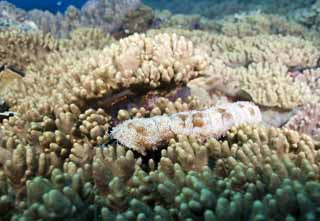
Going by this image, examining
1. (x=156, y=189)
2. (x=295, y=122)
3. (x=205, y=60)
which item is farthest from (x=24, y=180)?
(x=295, y=122)

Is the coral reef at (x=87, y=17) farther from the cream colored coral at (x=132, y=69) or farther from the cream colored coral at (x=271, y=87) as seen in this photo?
the cream colored coral at (x=132, y=69)

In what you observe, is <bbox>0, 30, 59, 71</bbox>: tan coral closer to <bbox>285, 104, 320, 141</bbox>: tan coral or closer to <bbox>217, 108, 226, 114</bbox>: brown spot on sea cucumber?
<bbox>217, 108, 226, 114</bbox>: brown spot on sea cucumber

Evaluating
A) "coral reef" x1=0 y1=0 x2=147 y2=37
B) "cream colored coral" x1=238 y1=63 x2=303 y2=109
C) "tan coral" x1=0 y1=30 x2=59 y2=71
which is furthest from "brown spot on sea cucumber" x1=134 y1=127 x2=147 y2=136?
"coral reef" x1=0 y1=0 x2=147 y2=37

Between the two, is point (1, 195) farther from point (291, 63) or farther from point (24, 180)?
point (291, 63)

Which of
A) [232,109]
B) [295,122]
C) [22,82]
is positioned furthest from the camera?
[22,82]

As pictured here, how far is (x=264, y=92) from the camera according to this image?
4660 millimetres

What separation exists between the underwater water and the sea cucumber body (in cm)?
1

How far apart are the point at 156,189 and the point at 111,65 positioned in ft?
5.94

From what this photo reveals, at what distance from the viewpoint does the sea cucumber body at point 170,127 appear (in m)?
2.78

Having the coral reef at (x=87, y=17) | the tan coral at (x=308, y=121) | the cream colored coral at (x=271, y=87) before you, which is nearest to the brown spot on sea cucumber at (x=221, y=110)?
the tan coral at (x=308, y=121)

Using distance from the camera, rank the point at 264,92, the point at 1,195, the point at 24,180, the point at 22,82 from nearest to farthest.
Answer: the point at 1,195 < the point at 24,180 < the point at 264,92 < the point at 22,82

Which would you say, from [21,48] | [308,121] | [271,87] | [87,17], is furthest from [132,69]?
[87,17]

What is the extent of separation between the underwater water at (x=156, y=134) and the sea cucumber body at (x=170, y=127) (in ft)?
0.03

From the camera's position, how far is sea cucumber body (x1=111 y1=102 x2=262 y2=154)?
9.12 ft
